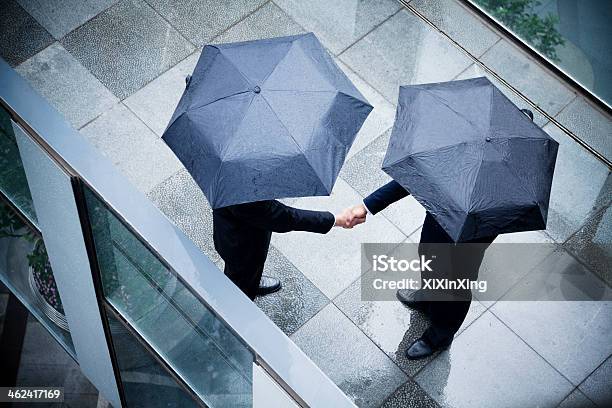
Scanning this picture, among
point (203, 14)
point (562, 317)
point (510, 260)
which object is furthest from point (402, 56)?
point (562, 317)

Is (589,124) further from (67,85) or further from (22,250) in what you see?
(22,250)

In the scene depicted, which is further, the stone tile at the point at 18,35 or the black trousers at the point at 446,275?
the stone tile at the point at 18,35

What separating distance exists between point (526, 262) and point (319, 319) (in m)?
1.76

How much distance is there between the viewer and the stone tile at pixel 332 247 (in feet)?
22.5

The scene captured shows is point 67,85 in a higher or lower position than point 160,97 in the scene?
lower

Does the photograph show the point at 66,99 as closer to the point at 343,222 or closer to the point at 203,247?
the point at 203,247

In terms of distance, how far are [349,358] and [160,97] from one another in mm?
2903

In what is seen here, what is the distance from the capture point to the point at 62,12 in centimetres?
811

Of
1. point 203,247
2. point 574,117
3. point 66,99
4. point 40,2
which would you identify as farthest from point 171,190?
point 574,117

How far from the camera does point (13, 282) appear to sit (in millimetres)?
7137

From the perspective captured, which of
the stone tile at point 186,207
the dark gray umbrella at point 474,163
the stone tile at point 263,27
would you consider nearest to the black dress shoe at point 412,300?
the stone tile at point 186,207

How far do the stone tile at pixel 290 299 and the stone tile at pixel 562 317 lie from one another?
143cm

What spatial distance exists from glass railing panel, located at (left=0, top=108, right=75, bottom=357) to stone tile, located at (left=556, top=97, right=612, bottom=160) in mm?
4635

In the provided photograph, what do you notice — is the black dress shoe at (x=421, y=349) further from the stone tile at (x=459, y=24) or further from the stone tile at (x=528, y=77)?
the stone tile at (x=459, y=24)
